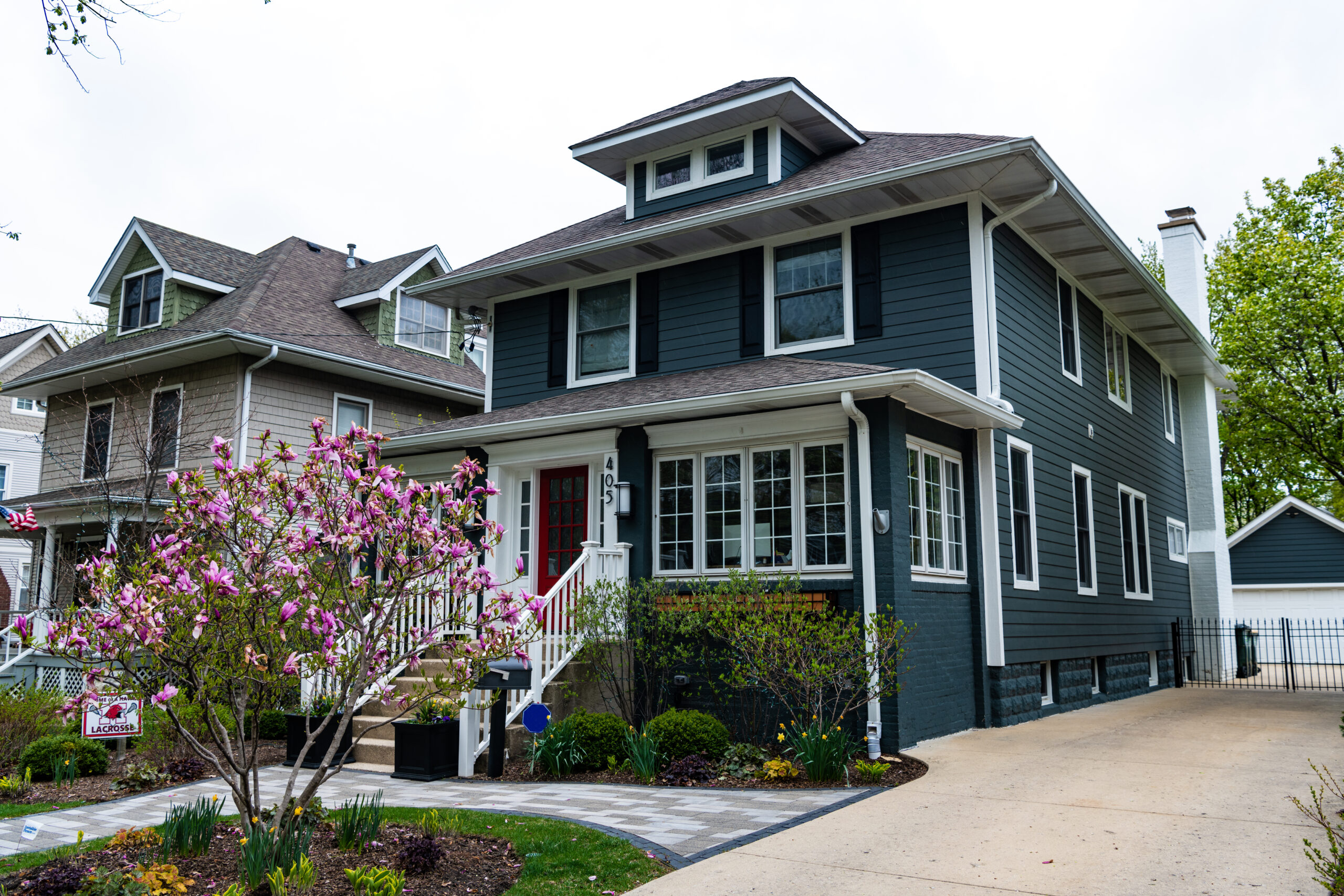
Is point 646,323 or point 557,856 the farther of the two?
point 646,323

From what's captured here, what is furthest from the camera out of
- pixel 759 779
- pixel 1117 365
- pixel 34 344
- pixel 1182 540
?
pixel 34 344

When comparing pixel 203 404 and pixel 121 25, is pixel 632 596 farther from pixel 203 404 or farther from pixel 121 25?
pixel 203 404

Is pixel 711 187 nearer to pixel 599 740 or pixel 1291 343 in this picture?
→ pixel 599 740

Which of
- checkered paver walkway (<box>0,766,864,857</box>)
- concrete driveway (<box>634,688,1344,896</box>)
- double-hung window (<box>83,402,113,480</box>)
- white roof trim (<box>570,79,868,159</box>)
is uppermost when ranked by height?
white roof trim (<box>570,79,868,159</box>)

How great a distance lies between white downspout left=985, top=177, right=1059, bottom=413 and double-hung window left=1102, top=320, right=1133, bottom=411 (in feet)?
16.7

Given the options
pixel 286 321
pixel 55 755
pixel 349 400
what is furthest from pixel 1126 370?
pixel 55 755

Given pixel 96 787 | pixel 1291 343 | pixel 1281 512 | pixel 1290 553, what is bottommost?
pixel 96 787

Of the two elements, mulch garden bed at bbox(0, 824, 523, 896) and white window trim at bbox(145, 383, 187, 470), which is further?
white window trim at bbox(145, 383, 187, 470)

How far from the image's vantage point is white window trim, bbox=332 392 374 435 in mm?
16859

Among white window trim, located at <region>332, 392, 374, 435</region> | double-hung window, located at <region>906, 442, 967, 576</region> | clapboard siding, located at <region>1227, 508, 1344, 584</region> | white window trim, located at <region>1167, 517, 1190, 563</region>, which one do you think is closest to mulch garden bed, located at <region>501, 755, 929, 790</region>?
double-hung window, located at <region>906, 442, 967, 576</region>

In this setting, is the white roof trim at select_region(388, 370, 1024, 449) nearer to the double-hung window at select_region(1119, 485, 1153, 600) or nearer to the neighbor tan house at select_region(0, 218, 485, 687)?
the neighbor tan house at select_region(0, 218, 485, 687)

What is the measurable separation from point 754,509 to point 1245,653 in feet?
41.1

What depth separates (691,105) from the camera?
1336cm

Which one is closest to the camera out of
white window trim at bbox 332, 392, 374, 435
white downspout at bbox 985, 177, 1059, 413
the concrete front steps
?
the concrete front steps
